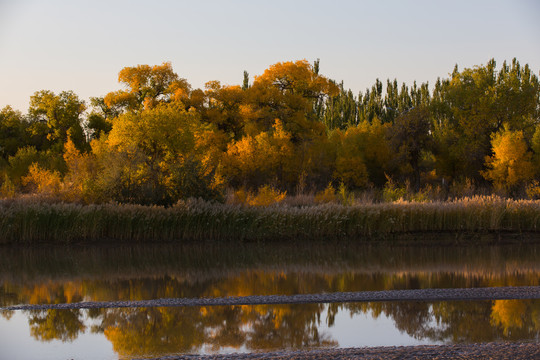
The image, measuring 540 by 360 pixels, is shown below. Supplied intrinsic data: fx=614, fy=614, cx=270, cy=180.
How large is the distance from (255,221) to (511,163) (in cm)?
2710

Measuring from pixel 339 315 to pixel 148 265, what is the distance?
8.47m

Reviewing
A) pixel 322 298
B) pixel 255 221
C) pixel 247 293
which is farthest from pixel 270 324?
pixel 255 221

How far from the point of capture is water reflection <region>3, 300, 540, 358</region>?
30.3 ft

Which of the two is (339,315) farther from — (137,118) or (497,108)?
(497,108)

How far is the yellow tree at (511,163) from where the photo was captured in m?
43.5

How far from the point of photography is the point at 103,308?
12109 millimetres

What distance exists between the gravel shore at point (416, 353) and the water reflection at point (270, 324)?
64 centimetres

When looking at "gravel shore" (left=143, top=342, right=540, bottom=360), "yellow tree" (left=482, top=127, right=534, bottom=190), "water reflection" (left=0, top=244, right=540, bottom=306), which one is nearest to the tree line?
"yellow tree" (left=482, top=127, right=534, bottom=190)

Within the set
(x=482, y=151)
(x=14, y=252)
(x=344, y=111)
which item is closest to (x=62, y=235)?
(x=14, y=252)

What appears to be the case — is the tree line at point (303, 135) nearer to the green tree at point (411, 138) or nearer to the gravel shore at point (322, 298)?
the green tree at point (411, 138)

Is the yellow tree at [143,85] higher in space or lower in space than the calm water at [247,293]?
higher

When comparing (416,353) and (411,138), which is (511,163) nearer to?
(411,138)

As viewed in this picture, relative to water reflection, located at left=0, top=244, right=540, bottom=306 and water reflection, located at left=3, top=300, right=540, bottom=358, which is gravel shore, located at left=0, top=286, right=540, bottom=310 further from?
water reflection, located at left=0, top=244, right=540, bottom=306

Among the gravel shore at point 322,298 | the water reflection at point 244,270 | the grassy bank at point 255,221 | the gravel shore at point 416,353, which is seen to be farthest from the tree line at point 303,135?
the gravel shore at point 416,353
